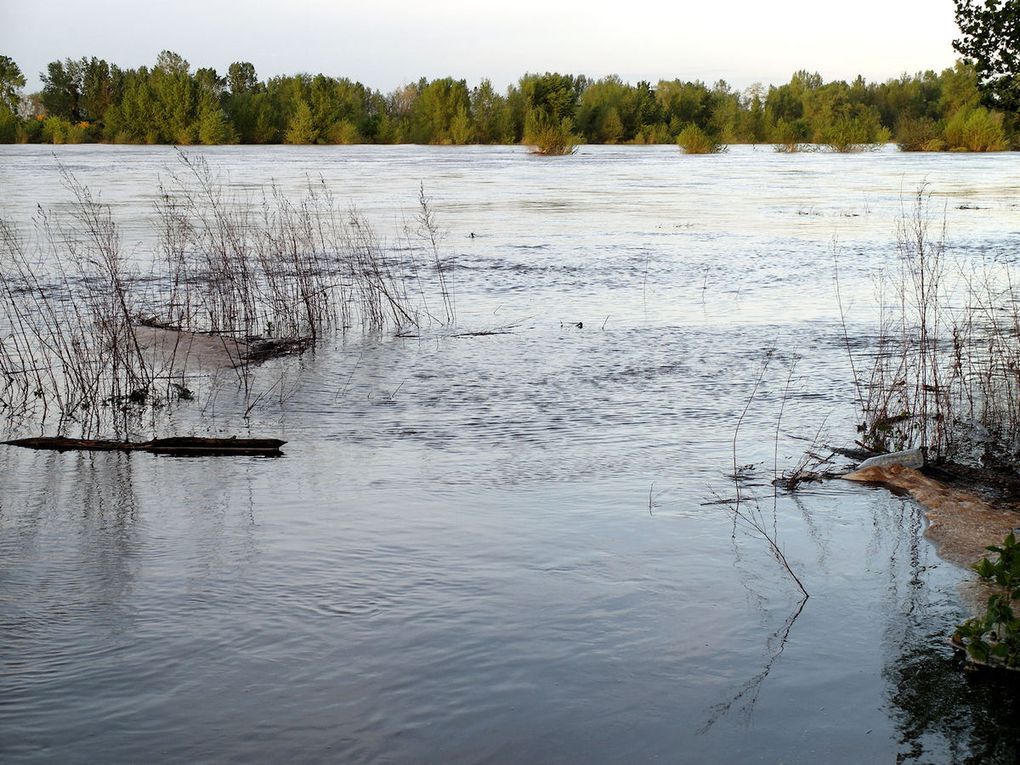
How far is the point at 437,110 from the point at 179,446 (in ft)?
316

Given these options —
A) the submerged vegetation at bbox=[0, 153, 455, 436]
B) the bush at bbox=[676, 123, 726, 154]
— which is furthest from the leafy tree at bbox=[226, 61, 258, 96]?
the submerged vegetation at bbox=[0, 153, 455, 436]

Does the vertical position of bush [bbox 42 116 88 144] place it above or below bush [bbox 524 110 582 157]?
above

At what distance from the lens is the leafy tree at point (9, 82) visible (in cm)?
9406

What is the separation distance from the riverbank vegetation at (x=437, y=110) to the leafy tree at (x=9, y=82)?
12 cm

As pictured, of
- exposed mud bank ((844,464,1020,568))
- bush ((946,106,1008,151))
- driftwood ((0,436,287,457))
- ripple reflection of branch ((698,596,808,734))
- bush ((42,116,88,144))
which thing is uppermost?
bush ((42,116,88,144))

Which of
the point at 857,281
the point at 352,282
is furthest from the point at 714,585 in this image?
the point at 857,281

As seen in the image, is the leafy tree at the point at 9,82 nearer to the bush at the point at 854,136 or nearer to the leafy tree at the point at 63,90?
the leafy tree at the point at 63,90

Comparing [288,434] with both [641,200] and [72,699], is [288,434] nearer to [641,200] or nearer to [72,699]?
[72,699]

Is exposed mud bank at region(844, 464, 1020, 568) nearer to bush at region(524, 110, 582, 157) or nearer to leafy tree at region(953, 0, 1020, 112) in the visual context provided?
leafy tree at region(953, 0, 1020, 112)

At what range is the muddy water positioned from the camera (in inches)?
151

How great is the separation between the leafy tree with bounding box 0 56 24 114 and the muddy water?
96696 mm

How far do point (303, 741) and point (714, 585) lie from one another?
2.19m

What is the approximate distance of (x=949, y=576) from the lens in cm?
514

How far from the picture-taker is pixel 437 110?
10006 centimetres
